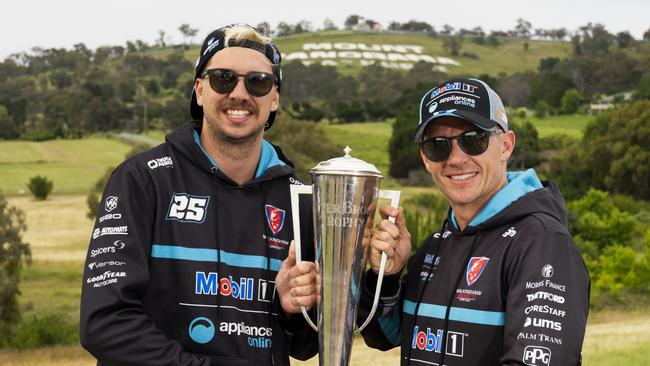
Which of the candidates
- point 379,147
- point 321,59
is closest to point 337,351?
point 379,147

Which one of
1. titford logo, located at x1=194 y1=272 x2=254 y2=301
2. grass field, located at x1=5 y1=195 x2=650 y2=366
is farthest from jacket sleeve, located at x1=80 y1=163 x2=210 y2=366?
grass field, located at x1=5 y1=195 x2=650 y2=366

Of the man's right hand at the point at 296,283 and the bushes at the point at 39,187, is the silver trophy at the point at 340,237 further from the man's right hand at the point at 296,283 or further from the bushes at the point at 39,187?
the bushes at the point at 39,187

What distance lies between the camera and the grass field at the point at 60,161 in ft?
282

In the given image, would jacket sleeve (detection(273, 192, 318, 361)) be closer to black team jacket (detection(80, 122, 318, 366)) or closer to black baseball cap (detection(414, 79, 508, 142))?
black team jacket (detection(80, 122, 318, 366))

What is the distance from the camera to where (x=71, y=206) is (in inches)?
2987

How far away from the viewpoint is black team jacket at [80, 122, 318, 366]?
417 centimetres

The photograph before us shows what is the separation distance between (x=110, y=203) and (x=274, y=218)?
93 centimetres

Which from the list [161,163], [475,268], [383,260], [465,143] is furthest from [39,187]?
[475,268]

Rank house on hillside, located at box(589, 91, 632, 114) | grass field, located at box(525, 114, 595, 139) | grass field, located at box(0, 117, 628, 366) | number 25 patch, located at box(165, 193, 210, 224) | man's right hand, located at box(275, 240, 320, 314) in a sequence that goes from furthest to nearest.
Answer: house on hillside, located at box(589, 91, 632, 114) < grass field, located at box(525, 114, 595, 139) < grass field, located at box(0, 117, 628, 366) < number 25 patch, located at box(165, 193, 210, 224) < man's right hand, located at box(275, 240, 320, 314)

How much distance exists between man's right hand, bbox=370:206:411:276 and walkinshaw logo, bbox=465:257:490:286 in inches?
16.5

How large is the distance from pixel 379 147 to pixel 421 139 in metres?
92.1

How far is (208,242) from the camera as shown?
4539 mm

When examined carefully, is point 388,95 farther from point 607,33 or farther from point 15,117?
point 607,33

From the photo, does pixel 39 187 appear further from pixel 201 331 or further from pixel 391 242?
pixel 391 242
